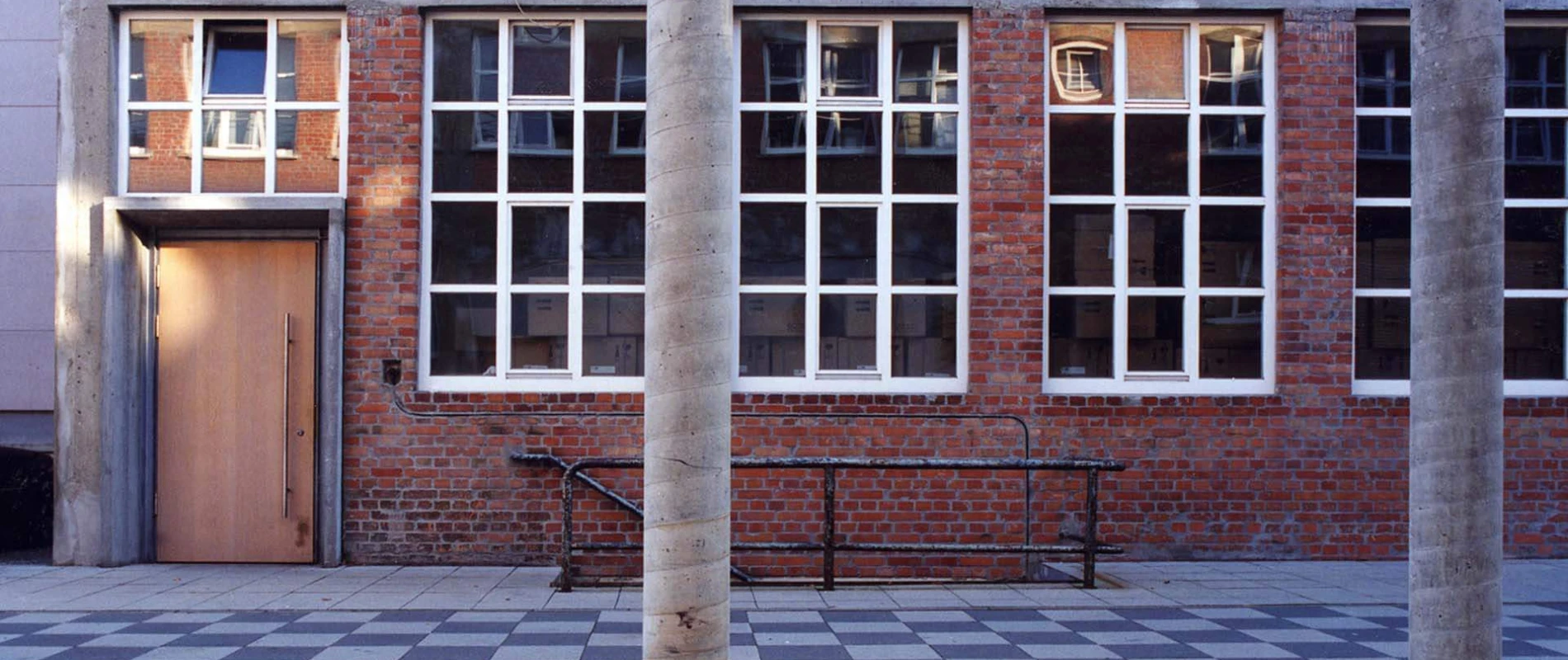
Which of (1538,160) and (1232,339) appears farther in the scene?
(1538,160)

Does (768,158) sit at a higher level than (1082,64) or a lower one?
lower

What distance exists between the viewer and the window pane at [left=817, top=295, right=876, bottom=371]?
31.5 ft

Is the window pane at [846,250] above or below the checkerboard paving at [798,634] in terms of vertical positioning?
above

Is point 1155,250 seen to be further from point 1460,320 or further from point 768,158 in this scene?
point 1460,320

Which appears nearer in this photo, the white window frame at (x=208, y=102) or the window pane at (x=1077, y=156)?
the white window frame at (x=208, y=102)

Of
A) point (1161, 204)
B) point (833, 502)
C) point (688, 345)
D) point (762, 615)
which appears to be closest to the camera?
point (688, 345)

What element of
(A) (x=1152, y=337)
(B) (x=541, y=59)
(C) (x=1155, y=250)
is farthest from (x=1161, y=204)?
Answer: (B) (x=541, y=59)

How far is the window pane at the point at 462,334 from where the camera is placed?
9.53 m

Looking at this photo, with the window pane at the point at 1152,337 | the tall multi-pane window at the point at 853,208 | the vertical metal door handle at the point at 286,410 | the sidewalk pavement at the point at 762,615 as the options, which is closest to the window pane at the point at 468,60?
the tall multi-pane window at the point at 853,208

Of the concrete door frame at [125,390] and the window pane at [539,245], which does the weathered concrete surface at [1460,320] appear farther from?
the concrete door frame at [125,390]

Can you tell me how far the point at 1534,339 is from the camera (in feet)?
32.2

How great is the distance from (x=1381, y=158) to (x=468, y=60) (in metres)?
Answer: 7.21

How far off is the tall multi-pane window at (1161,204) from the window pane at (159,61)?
22.0 feet

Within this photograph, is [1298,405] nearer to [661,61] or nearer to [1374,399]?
[1374,399]
